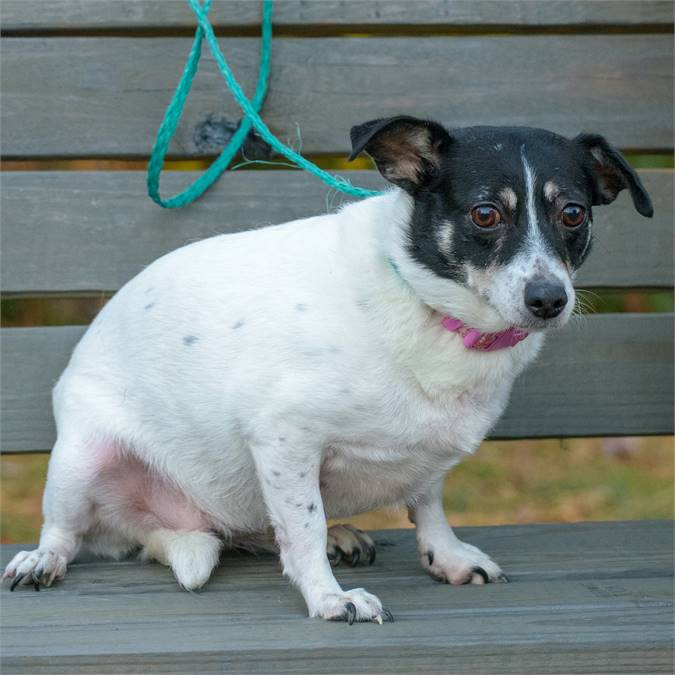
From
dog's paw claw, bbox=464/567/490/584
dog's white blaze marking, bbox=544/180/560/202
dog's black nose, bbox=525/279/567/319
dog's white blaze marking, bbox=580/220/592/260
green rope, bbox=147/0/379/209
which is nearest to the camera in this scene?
dog's black nose, bbox=525/279/567/319

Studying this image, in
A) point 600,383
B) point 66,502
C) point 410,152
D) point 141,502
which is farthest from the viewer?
point 600,383

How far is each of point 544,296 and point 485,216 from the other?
227 millimetres

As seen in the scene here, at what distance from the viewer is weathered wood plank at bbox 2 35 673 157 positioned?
326 cm

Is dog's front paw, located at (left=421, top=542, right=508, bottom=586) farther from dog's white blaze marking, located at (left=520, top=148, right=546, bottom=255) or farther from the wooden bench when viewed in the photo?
dog's white blaze marking, located at (left=520, top=148, right=546, bottom=255)

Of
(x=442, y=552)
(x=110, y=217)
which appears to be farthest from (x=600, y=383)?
(x=110, y=217)

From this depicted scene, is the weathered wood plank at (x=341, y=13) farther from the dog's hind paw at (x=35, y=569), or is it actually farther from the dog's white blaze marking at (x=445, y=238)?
the dog's hind paw at (x=35, y=569)

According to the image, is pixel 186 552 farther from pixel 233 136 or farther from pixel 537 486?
pixel 537 486

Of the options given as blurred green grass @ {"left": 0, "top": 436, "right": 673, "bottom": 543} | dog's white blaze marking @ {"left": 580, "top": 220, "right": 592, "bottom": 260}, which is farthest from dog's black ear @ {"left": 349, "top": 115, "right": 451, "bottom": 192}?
blurred green grass @ {"left": 0, "top": 436, "right": 673, "bottom": 543}

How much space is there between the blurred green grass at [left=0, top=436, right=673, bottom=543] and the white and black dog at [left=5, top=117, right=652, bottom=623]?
5.99 feet

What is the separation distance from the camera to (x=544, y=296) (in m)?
2.23

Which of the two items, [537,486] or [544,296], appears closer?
[544,296]

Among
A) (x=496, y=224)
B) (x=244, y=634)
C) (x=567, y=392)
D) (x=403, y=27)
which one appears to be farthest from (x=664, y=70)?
(x=244, y=634)

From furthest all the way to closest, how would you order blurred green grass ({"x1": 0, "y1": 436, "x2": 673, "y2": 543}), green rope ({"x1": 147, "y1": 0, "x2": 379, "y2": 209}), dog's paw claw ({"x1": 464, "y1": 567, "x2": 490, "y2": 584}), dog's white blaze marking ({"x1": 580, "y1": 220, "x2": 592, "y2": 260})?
blurred green grass ({"x1": 0, "y1": 436, "x2": 673, "y2": 543})
green rope ({"x1": 147, "y1": 0, "x2": 379, "y2": 209})
dog's paw claw ({"x1": 464, "y1": 567, "x2": 490, "y2": 584})
dog's white blaze marking ({"x1": 580, "y1": 220, "x2": 592, "y2": 260})

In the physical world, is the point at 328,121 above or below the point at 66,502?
above
